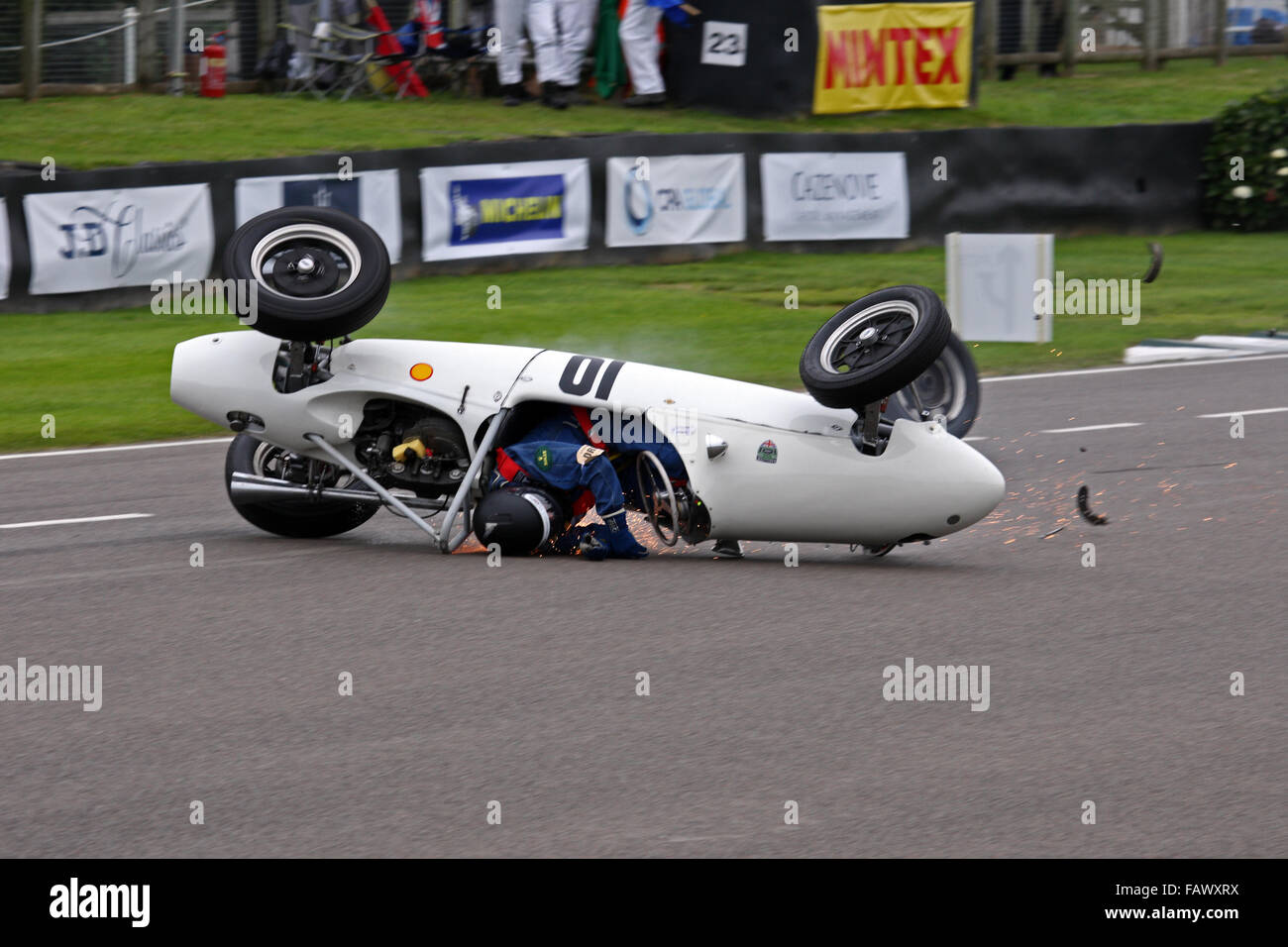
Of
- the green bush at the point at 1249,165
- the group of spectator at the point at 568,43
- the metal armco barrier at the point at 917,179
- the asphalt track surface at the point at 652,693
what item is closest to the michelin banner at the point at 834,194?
the metal armco barrier at the point at 917,179

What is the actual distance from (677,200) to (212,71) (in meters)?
8.47

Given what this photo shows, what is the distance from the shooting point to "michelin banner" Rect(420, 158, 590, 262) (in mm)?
18641

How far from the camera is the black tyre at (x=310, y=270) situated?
830 cm

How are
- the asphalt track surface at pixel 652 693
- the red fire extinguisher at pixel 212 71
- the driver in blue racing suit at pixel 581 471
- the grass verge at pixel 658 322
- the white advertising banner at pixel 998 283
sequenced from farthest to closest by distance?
the red fire extinguisher at pixel 212 71 → the white advertising banner at pixel 998 283 → the grass verge at pixel 658 322 → the driver in blue racing suit at pixel 581 471 → the asphalt track surface at pixel 652 693

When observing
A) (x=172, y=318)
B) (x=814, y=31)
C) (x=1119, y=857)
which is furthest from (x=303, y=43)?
(x=1119, y=857)

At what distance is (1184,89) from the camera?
95.2 feet

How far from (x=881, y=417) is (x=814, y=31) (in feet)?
54.0

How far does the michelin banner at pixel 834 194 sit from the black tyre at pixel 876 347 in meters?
12.1

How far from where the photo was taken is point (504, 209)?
62.9 ft

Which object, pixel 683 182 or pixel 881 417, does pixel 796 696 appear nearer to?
pixel 881 417

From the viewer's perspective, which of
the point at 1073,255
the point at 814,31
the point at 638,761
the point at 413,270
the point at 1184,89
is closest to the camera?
the point at 638,761

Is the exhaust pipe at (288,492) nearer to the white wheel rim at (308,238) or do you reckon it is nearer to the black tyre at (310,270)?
the black tyre at (310,270)

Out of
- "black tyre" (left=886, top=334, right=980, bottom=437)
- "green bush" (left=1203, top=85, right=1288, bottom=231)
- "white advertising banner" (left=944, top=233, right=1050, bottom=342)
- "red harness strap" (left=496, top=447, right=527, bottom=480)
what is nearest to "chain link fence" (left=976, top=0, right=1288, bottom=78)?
"green bush" (left=1203, top=85, right=1288, bottom=231)

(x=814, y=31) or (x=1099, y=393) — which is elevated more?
(x=814, y=31)
